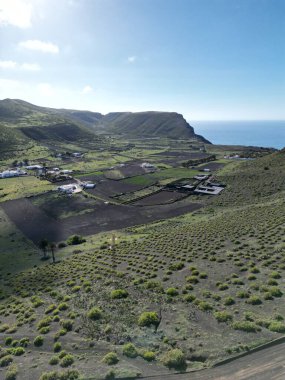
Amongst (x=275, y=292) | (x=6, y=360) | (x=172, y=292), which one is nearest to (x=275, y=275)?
(x=275, y=292)

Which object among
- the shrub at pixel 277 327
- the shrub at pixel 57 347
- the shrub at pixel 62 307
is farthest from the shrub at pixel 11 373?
the shrub at pixel 277 327

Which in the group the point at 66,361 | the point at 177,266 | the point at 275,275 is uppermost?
the point at 275,275

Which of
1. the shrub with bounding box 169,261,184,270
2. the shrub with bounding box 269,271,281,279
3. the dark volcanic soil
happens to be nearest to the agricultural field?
the shrub with bounding box 269,271,281,279

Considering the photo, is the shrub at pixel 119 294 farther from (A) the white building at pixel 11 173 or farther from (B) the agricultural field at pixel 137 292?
(A) the white building at pixel 11 173

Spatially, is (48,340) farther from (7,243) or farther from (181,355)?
(7,243)

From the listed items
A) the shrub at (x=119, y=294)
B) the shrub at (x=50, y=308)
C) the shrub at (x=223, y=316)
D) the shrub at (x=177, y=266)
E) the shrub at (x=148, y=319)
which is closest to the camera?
the shrub at (x=223, y=316)

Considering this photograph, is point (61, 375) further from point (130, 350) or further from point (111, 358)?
point (130, 350)
